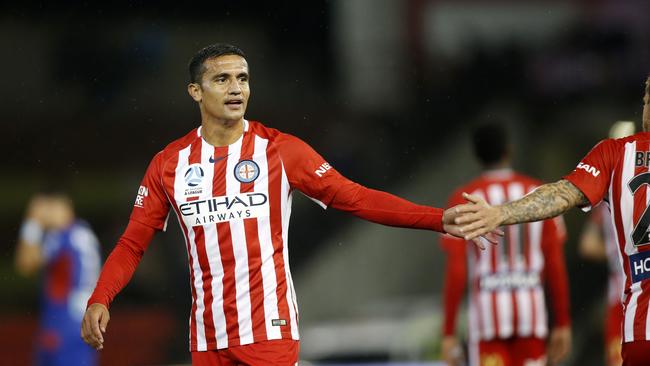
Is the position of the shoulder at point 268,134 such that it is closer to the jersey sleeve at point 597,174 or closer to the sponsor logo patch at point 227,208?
the sponsor logo patch at point 227,208

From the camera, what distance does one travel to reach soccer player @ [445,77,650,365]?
433 cm

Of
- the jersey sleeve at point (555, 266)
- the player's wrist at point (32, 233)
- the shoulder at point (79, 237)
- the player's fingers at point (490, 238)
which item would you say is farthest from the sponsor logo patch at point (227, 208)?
the player's wrist at point (32, 233)

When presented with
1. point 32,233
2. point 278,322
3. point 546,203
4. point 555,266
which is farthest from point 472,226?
point 32,233

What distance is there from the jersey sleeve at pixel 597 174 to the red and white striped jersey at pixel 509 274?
8.31 feet

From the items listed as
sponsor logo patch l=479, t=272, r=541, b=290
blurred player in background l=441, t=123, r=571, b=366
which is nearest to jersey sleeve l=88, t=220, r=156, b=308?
blurred player in background l=441, t=123, r=571, b=366

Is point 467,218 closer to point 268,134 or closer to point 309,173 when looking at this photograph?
point 309,173

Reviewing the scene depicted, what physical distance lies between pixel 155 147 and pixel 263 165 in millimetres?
9294

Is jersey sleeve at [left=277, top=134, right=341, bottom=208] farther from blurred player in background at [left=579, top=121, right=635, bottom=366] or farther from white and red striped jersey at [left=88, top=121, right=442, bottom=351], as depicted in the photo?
blurred player in background at [left=579, top=121, right=635, bottom=366]

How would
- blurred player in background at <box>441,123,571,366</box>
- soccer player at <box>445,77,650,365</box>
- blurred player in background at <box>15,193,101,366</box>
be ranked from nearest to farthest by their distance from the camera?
soccer player at <box>445,77,650,365</box> < blurred player in background at <box>441,123,571,366</box> < blurred player in background at <box>15,193,101,366</box>

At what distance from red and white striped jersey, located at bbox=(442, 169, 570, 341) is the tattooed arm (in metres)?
2.38

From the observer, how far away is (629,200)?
173 inches

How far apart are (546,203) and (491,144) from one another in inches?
101

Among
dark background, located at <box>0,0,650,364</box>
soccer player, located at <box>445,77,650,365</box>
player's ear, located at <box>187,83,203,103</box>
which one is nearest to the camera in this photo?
soccer player, located at <box>445,77,650,365</box>

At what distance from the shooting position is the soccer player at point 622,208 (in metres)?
4.33
